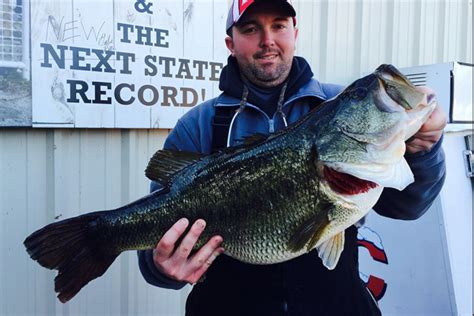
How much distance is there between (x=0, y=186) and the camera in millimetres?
2508

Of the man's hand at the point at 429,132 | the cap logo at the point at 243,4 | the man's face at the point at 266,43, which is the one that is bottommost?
the man's hand at the point at 429,132

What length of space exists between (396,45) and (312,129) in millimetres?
3183

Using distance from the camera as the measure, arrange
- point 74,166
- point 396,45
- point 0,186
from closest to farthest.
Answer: point 0,186
point 74,166
point 396,45

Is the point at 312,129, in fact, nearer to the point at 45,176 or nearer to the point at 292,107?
the point at 292,107

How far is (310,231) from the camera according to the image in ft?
5.27

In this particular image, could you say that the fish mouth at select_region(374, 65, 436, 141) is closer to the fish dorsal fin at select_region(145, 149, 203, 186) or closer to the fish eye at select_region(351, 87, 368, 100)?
the fish eye at select_region(351, 87, 368, 100)

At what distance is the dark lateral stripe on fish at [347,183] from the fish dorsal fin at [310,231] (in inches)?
3.9

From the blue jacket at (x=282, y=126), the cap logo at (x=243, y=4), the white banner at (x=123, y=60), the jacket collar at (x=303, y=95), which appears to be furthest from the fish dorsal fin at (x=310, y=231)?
the white banner at (x=123, y=60)

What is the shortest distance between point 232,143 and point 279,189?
45 centimetres

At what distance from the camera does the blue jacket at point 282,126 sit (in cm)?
175

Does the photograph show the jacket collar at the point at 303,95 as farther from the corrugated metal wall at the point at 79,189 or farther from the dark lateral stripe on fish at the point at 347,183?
the corrugated metal wall at the point at 79,189

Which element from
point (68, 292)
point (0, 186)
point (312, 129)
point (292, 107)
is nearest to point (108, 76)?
point (0, 186)

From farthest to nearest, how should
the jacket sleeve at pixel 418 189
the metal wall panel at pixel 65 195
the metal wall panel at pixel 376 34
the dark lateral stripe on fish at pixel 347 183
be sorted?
the metal wall panel at pixel 376 34, the metal wall panel at pixel 65 195, the jacket sleeve at pixel 418 189, the dark lateral stripe on fish at pixel 347 183

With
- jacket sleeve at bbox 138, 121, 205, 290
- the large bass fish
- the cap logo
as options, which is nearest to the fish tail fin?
the large bass fish
